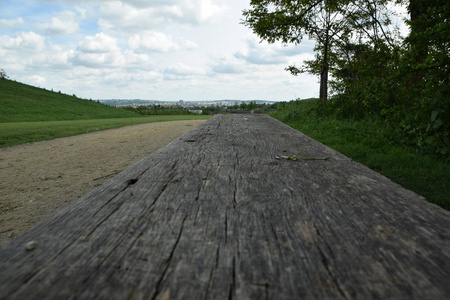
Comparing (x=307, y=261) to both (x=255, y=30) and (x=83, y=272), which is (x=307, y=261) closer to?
(x=83, y=272)

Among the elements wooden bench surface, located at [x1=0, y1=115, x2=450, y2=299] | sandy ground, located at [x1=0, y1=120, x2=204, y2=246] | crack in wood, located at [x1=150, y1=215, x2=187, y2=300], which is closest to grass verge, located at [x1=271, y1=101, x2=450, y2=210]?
wooden bench surface, located at [x1=0, y1=115, x2=450, y2=299]

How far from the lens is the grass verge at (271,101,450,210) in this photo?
2986 mm

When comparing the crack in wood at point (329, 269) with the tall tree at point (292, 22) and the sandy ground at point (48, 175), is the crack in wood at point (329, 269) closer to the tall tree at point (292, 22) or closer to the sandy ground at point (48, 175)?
the sandy ground at point (48, 175)

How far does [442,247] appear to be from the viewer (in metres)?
0.73

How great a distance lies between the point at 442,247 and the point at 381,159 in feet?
12.5

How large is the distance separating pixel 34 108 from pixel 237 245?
25.2m

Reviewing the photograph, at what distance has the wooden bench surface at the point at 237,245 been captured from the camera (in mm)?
584

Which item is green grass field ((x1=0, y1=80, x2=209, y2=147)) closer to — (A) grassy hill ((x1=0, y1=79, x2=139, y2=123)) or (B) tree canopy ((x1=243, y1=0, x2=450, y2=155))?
(A) grassy hill ((x1=0, y1=79, x2=139, y2=123))

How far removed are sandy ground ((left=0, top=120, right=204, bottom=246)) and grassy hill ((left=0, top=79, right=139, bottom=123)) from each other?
12911mm

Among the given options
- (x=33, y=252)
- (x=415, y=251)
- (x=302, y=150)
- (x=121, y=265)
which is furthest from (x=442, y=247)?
(x=302, y=150)

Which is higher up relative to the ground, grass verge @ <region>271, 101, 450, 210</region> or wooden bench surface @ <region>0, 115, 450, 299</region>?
wooden bench surface @ <region>0, 115, 450, 299</region>

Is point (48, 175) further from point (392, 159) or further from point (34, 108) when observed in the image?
point (34, 108)

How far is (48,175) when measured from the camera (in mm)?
4742

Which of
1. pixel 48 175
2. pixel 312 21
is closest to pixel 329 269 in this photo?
→ pixel 48 175
